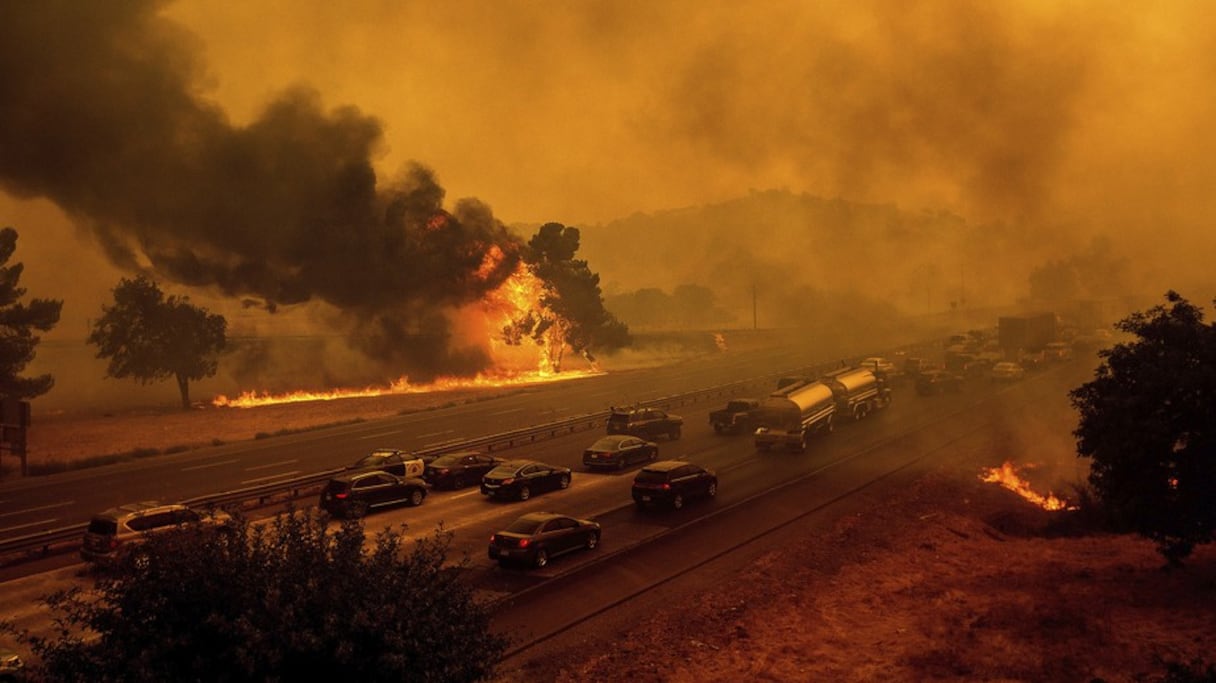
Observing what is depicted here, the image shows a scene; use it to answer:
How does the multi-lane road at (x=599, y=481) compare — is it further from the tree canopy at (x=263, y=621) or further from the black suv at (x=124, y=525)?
the tree canopy at (x=263, y=621)

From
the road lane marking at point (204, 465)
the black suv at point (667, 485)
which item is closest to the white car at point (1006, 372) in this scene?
the black suv at point (667, 485)

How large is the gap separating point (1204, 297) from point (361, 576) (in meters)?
126

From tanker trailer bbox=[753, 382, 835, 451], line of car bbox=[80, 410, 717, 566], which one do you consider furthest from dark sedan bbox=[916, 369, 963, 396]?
line of car bbox=[80, 410, 717, 566]

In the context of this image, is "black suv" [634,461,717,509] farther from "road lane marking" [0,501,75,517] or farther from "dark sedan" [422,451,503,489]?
"road lane marking" [0,501,75,517]

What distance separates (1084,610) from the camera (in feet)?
56.8

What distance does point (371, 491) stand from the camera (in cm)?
2569

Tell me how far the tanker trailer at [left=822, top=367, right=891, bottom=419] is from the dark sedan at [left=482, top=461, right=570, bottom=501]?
59.4 feet

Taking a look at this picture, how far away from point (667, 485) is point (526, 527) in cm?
671

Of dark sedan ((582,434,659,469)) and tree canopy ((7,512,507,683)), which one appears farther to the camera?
dark sedan ((582,434,659,469))

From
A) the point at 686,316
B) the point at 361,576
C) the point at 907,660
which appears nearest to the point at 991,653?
the point at 907,660

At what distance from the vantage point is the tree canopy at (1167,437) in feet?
56.0

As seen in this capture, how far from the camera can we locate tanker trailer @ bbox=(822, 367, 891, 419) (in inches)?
1641

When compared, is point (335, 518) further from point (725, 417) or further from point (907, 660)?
point (725, 417)

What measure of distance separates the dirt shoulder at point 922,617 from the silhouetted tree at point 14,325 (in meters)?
51.0
